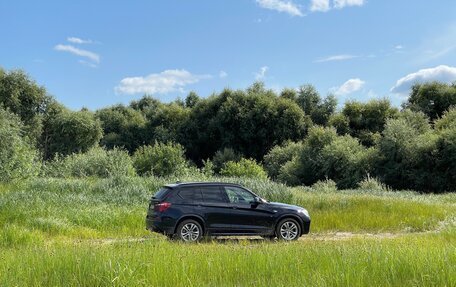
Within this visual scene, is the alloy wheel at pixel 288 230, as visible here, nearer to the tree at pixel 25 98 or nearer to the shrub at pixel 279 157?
the shrub at pixel 279 157

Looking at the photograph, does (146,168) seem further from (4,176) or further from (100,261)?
(100,261)

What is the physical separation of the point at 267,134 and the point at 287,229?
47042mm

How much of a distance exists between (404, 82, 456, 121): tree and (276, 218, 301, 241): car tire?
44.1m

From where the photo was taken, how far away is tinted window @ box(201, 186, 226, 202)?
15.7 m

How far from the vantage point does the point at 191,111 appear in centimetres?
7012

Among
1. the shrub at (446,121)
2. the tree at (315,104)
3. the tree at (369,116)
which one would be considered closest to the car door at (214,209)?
the shrub at (446,121)

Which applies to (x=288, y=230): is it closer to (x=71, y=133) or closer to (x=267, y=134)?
(x=267, y=134)

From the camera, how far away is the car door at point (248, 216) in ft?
51.4

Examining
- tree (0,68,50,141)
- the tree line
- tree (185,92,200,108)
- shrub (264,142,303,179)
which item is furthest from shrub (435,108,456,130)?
tree (185,92,200,108)

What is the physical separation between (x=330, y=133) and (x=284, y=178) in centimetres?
684

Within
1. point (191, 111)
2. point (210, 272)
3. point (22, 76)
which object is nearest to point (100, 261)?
point (210, 272)

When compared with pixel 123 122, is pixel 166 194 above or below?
below

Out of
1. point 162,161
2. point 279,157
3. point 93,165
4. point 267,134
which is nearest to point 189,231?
point 162,161

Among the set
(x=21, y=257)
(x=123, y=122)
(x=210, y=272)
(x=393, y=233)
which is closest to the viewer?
(x=210, y=272)
